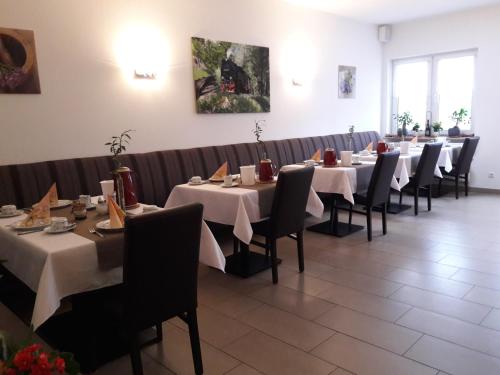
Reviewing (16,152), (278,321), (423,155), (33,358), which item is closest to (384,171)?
(423,155)

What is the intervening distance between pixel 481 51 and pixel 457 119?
1.03 m

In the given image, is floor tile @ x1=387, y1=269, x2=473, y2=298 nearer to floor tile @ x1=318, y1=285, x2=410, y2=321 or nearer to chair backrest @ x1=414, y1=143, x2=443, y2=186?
floor tile @ x1=318, y1=285, x2=410, y2=321

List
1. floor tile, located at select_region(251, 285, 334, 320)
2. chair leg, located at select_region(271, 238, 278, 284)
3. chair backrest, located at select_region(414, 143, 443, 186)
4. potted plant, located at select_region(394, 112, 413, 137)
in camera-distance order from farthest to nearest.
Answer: potted plant, located at select_region(394, 112, 413, 137)
chair backrest, located at select_region(414, 143, 443, 186)
chair leg, located at select_region(271, 238, 278, 284)
floor tile, located at select_region(251, 285, 334, 320)

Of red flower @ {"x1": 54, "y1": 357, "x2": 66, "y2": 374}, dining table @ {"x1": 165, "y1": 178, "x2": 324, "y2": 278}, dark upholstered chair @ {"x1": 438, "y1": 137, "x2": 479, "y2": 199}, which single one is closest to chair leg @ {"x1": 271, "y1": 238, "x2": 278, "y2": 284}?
dining table @ {"x1": 165, "y1": 178, "x2": 324, "y2": 278}

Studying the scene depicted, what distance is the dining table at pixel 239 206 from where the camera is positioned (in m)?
2.73

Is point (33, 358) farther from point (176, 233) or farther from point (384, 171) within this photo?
point (384, 171)

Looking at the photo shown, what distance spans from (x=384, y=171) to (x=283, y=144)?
63.2 inches

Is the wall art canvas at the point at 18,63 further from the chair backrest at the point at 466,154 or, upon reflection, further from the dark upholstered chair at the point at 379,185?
the chair backrest at the point at 466,154

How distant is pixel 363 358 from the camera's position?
1987mm

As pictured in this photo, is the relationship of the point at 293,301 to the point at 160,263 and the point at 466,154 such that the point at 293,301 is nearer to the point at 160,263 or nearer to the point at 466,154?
the point at 160,263

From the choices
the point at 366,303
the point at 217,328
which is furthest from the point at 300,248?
the point at 217,328

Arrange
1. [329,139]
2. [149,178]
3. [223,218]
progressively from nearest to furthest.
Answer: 1. [223,218]
2. [149,178]
3. [329,139]

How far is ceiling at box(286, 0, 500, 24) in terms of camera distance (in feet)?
17.4

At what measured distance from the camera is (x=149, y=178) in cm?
367
